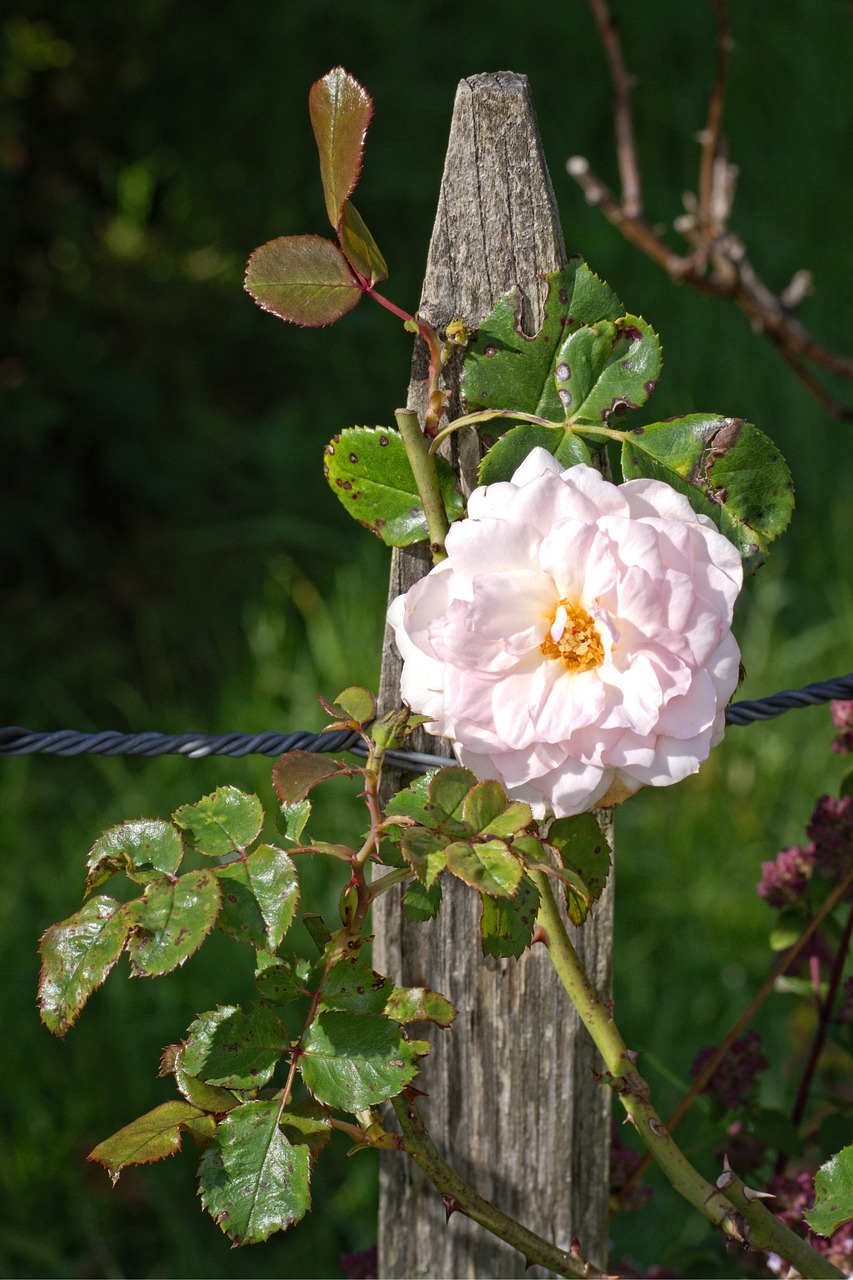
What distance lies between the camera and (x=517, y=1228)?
0.89 m

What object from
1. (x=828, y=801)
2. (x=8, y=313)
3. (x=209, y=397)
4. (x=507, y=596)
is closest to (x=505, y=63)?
(x=209, y=397)

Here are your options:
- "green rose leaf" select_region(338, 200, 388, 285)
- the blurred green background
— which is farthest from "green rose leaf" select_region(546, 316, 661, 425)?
the blurred green background

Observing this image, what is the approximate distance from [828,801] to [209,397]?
116 inches

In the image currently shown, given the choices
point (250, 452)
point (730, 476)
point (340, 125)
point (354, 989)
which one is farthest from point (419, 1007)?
point (250, 452)

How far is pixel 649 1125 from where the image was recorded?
864mm

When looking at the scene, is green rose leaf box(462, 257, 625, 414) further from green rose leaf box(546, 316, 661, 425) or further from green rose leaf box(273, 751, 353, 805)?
green rose leaf box(273, 751, 353, 805)

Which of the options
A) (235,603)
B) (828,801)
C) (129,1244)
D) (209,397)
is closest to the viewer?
(828,801)

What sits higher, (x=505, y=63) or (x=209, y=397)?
(x=505, y=63)

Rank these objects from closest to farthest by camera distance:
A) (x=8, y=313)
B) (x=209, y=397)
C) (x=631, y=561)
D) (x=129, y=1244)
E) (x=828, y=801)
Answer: (x=631, y=561), (x=828, y=801), (x=129, y=1244), (x=8, y=313), (x=209, y=397)

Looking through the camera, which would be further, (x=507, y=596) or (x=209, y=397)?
(x=209, y=397)

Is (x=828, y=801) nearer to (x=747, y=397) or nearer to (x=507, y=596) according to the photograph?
(x=507, y=596)

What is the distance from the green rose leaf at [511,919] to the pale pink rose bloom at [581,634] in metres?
0.07

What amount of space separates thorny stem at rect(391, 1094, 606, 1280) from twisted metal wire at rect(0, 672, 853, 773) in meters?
0.24

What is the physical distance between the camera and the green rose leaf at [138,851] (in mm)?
790
